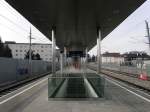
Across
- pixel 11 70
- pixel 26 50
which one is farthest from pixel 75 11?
pixel 26 50

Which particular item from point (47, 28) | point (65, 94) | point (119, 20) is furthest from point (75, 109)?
point (47, 28)

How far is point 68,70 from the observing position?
2330cm

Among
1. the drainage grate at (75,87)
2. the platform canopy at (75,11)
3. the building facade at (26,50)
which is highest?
the building facade at (26,50)

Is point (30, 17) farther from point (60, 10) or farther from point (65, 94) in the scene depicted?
point (65, 94)

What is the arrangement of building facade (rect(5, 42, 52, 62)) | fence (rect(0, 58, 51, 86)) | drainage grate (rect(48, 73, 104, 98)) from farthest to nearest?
building facade (rect(5, 42, 52, 62)), fence (rect(0, 58, 51, 86)), drainage grate (rect(48, 73, 104, 98))

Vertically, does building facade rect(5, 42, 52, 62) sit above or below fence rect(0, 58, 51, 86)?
above

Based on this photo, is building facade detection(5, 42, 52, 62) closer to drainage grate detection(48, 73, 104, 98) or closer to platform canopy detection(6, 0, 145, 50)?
platform canopy detection(6, 0, 145, 50)

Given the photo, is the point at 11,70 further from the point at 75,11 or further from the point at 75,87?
the point at 75,11

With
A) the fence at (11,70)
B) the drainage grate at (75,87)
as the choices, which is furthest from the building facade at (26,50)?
the drainage grate at (75,87)

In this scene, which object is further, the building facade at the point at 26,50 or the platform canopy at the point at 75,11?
the building facade at the point at 26,50

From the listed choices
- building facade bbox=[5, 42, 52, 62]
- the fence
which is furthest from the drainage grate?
building facade bbox=[5, 42, 52, 62]

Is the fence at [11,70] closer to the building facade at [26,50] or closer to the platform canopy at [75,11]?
the platform canopy at [75,11]

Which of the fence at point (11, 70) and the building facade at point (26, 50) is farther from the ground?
the building facade at point (26, 50)

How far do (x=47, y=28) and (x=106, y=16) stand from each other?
560 cm
